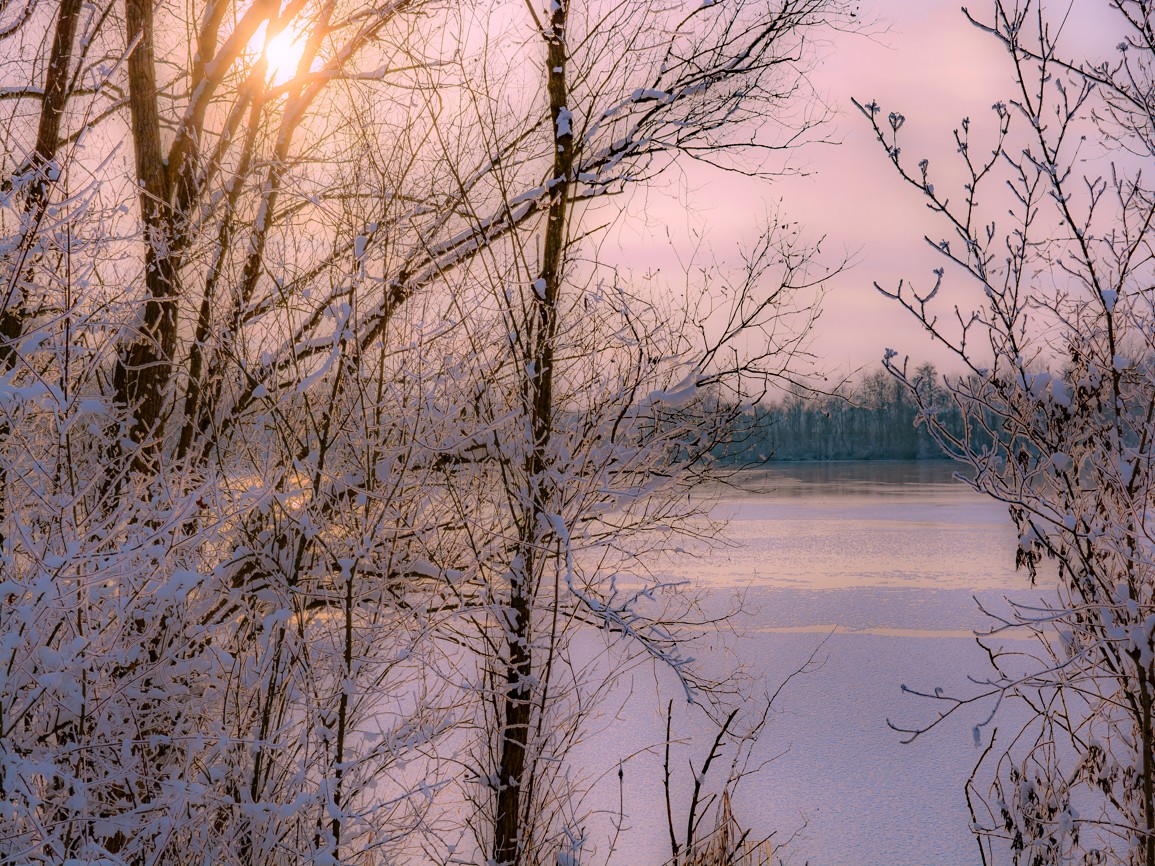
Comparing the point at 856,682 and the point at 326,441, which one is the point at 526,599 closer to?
the point at 326,441

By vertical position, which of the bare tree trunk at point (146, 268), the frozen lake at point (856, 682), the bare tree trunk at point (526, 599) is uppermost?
the bare tree trunk at point (146, 268)

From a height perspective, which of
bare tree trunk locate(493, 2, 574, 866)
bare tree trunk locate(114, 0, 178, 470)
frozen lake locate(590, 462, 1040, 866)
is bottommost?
frozen lake locate(590, 462, 1040, 866)

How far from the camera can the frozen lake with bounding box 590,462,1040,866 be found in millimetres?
11031

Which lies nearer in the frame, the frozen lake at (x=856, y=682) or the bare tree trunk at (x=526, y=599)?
the bare tree trunk at (x=526, y=599)

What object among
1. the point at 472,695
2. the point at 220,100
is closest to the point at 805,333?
the point at 472,695

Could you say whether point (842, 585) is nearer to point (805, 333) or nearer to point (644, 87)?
point (805, 333)

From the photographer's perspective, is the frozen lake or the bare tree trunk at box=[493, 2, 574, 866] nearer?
the bare tree trunk at box=[493, 2, 574, 866]

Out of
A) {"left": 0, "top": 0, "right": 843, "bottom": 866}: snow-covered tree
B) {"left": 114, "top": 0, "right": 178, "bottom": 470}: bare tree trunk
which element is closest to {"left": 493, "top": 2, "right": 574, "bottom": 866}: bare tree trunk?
{"left": 0, "top": 0, "right": 843, "bottom": 866}: snow-covered tree

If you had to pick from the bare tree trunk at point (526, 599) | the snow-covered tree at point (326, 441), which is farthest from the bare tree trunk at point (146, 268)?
the bare tree trunk at point (526, 599)

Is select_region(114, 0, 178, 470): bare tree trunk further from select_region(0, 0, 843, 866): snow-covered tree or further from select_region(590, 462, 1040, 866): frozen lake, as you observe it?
select_region(590, 462, 1040, 866): frozen lake

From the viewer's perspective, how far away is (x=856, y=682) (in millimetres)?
14625

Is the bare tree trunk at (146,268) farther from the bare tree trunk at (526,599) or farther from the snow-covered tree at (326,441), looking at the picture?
the bare tree trunk at (526,599)

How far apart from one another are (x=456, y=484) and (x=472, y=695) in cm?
142

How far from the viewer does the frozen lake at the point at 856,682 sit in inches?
434
